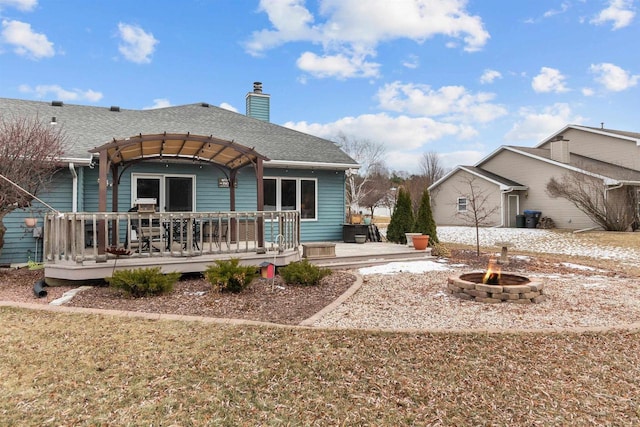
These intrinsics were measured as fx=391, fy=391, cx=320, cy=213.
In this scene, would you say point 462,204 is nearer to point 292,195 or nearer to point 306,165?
point 292,195

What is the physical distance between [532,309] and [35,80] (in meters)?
18.5

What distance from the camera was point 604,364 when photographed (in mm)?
3479

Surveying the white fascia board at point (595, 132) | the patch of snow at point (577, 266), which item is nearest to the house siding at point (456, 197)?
the white fascia board at point (595, 132)

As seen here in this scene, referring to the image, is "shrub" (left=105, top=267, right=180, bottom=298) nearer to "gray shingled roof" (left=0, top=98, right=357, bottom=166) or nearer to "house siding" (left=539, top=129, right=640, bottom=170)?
"gray shingled roof" (left=0, top=98, right=357, bottom=166)

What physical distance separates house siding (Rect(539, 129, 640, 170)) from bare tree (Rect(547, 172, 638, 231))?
359 centimetres

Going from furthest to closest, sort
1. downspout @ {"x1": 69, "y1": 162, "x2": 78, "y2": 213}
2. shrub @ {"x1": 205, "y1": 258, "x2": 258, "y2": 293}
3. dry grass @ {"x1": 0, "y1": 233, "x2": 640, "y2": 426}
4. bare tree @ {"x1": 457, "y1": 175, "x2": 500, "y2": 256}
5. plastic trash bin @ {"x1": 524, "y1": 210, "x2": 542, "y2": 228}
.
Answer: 1. bare tree @ {"x1": 457, "y1": 175, "x2": 500, "y2": 256}
2. plastic trash bin @ {"x1": 524, "y1": 210, "x2": 542, "y2": 228}
3. downspout @ {"x1": 69, "y1": 162, "x2": 78, "y2": 213}
4. shrub @ {"x1": 205, "y1": 258, "x2": 258, "y2": 293}
5. dry grass @ {"x1": 0, "y1": 233, "x2": 640, "y2": 426}

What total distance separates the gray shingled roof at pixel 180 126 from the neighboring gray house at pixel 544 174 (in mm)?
11825

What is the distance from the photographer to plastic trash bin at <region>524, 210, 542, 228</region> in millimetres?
20464

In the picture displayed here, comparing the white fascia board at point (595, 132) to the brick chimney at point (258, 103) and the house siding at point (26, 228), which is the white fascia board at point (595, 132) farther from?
the house siding at point (26, 228)

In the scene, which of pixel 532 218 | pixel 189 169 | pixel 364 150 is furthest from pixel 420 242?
pixel 364 150

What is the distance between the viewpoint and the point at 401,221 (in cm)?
1207

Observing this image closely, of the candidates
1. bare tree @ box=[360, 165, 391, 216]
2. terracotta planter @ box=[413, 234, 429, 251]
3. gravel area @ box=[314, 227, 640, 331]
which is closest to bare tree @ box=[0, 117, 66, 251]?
gravel area @ box=[314, 227, 640, 331]

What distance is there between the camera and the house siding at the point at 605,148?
69.4ft

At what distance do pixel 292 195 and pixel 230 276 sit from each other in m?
6.06
